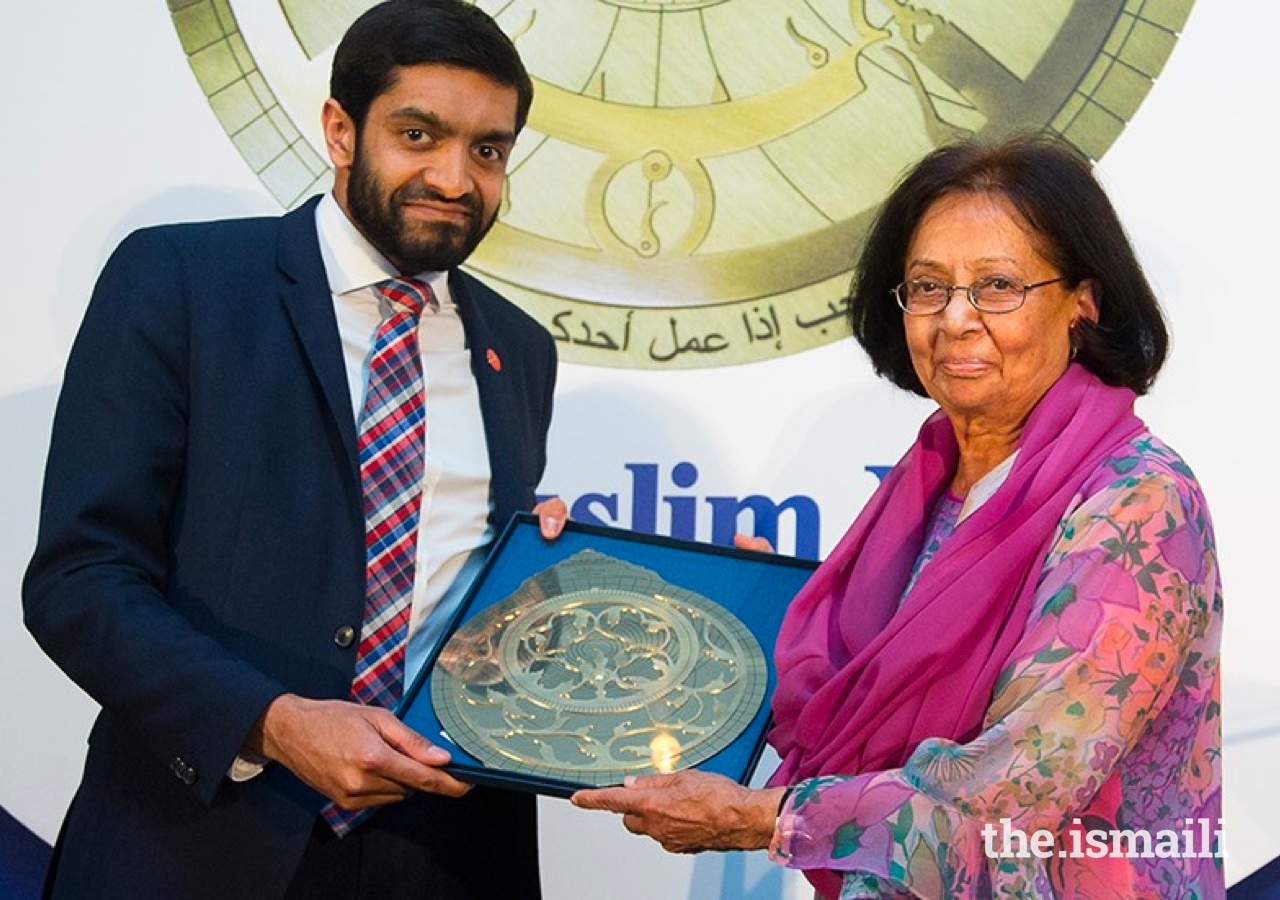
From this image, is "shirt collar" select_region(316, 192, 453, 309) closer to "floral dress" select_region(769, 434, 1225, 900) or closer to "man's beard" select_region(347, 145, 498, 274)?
"man's beard" select_region(347, 145, 498, 274)

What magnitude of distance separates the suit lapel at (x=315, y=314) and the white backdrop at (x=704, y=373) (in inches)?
29.0

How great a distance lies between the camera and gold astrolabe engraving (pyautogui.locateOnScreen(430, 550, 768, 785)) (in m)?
1.81

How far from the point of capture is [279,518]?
6.42 feet

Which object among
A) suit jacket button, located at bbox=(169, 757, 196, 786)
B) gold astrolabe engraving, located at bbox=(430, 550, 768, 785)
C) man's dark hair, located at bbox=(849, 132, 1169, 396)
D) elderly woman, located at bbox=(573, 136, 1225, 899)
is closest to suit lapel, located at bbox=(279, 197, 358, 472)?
gold astrolabe engraving, located at bbox=(430, 550, 768, 785)

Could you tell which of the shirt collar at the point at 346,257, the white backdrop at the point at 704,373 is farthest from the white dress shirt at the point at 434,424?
the white backdrop at the point at 704,373

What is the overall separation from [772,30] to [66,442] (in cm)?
139

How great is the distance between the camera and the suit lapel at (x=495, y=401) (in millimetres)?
2145

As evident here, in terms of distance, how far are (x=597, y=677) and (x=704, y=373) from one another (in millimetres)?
913

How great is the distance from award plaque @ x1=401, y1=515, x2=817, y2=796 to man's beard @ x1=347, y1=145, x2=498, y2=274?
0.36 meters

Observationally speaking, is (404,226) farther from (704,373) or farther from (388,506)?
(704,373)

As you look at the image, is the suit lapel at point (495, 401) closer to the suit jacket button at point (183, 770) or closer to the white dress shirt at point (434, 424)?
the white dress shirt at point (434, 424)

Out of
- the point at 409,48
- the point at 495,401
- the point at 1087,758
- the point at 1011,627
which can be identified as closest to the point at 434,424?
the point at 495,401

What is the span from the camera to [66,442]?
1926mm

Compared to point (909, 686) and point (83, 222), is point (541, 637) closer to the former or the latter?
point (909, 686)
